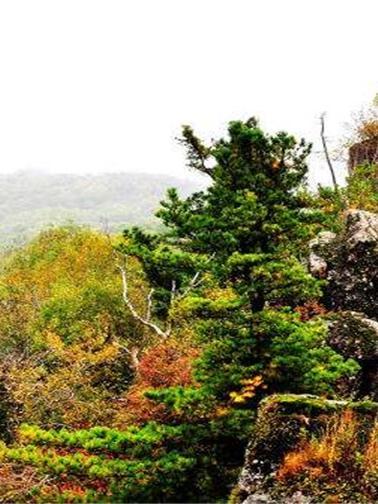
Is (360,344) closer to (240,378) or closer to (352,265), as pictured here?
(352,265)

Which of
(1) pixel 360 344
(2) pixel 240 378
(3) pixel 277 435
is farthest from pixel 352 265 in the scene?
(3) pixel 277 435

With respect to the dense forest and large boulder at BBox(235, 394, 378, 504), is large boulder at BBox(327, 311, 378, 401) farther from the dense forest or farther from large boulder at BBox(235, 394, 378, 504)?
large boulder at BBox(235, 394, 378, 504)

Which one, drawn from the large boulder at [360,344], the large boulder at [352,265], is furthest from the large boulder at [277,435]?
the large boulder at [352,265]

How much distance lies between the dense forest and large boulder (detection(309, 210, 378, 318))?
54 mm

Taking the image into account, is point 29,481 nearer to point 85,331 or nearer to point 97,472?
point 97,472

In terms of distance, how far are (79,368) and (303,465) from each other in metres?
23.9

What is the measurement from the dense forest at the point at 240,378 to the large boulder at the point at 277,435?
2 centimetres

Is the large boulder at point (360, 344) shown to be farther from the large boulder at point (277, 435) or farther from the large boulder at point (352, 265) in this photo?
the large boulder at point (277, 435)

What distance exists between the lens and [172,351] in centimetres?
2692

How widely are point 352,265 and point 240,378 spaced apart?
42.5ft

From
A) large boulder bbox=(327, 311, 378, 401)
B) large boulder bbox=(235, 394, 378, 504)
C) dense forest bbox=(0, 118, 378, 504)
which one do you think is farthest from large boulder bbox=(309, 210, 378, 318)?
large boulder bbox=(235, 394, 378, 504)

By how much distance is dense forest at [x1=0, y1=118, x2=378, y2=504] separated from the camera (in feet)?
27.6

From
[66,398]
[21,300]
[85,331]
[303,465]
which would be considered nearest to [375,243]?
[66,398]

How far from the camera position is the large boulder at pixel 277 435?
8.04m
